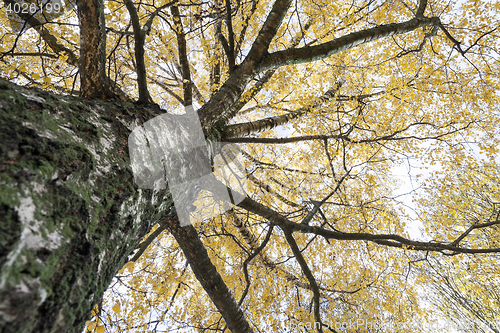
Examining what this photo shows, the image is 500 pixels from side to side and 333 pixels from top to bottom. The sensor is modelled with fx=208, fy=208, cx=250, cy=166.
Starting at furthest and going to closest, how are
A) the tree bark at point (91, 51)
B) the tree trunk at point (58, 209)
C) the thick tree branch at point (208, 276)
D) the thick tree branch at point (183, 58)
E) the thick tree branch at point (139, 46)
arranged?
the thick tree branch at point (183, 58) → the thick tree branch at point (208, 276) → the thick tree branch at point (139, 46) → the tree bark at point (91, 51) → the tree trunk at point (58, 209)

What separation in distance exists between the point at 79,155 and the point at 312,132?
4849 millimetres

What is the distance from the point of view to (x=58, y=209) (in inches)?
23.2

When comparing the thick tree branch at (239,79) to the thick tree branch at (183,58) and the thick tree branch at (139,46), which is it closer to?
the thick tree branch at (139,46)

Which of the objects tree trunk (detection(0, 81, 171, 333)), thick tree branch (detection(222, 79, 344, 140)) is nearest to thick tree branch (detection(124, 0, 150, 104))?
tree trunk (detection(0, 81, 171, 333))

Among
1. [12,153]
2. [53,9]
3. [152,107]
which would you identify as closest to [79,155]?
[12,153]

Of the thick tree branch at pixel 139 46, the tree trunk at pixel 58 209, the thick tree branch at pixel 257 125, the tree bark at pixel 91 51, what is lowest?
the tree trunk at pixel 58 209

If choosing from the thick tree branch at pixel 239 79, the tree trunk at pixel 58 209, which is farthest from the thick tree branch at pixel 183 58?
the tree trunk at pixel 58 209

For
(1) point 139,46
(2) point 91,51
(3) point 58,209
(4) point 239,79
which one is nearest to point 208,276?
(3) point 58,209

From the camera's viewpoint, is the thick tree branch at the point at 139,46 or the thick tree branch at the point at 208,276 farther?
the thick tree branch at the point at 208,276

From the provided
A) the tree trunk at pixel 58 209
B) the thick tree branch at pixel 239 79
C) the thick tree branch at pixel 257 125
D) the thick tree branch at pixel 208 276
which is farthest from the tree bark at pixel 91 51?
the thick tree branch at pixel 257 125

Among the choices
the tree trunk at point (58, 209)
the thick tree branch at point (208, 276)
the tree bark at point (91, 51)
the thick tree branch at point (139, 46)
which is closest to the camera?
the tree trunk at point (58, 209)

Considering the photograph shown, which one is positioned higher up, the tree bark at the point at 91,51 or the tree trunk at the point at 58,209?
the tree bark at the point at 91,51

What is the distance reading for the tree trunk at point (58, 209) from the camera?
17.6 inches

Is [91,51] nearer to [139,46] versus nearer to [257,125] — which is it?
[139,46]
